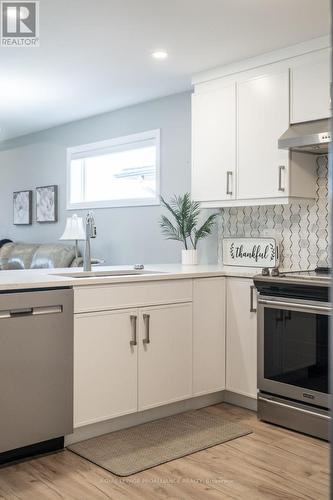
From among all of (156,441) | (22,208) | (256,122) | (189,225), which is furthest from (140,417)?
(22,208)

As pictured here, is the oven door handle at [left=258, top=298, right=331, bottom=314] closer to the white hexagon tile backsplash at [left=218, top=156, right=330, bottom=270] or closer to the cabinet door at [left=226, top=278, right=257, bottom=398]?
the cabinet door at [left=226, top=278, right=257, bottom=398]

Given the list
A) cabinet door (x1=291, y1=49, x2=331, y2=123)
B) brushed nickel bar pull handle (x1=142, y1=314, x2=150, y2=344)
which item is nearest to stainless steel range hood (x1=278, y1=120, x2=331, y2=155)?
cabinet door (x1=291, y1=49, x2=331, y2=123)

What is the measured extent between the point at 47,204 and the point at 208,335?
3.35 metres

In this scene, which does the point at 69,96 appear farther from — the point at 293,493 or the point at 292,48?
the point at 293,493

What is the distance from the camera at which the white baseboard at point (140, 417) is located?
9.62 ft

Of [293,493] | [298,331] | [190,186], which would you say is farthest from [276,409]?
[190,186]

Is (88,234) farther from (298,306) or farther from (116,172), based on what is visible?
(116,172)

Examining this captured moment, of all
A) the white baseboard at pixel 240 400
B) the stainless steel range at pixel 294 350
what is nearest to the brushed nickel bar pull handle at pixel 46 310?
the stainless steel range at pixel 294 350

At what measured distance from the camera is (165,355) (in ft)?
10.6

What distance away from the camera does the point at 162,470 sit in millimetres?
2580

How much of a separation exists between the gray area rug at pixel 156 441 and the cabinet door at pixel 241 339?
260 mm

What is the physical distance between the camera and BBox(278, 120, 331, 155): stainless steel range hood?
10.2ft

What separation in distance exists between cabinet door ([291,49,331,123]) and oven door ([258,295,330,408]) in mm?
1121

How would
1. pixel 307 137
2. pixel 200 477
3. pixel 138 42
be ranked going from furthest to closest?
pixel 138 42 → pixel 307 137 → pixel 200 477
